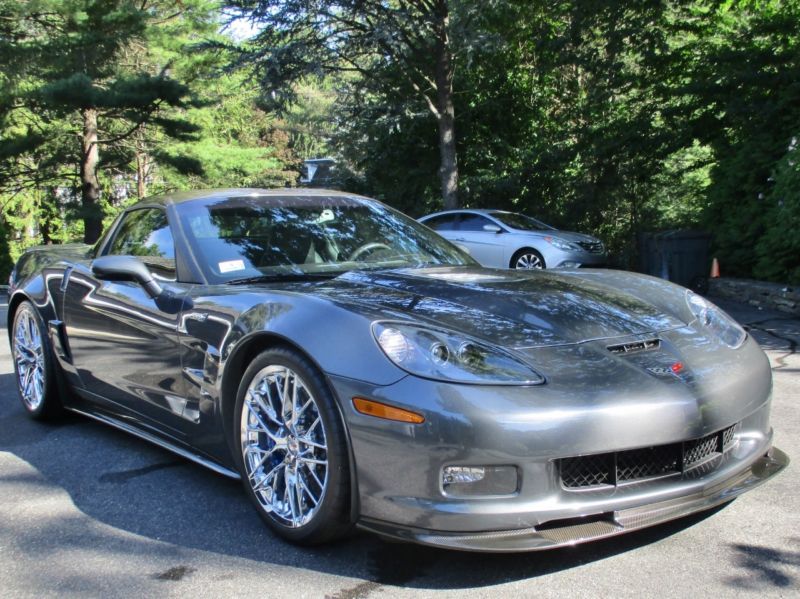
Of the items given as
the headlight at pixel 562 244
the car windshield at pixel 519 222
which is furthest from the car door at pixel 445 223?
the headlight at pixel 562 244

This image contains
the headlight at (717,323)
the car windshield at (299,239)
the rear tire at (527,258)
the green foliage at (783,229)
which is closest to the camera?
the headlight at (717,323)

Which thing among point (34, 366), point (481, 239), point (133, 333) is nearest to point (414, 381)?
point (133, 333)

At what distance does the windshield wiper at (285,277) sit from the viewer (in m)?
3.52

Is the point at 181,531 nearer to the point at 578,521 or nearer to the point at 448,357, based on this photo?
the point at 448,357

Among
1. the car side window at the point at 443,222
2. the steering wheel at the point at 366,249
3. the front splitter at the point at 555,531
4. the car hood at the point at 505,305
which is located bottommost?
the front splitter at the point at 555,531

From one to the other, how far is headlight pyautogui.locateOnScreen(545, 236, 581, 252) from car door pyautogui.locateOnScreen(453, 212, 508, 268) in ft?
2.93

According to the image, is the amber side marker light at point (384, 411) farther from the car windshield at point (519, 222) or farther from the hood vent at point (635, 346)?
the car windshield at point (519, 222)

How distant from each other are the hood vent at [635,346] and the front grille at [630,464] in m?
0.38

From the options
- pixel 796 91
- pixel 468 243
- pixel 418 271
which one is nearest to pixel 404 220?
pixel 418 271

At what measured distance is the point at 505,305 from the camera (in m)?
3.11

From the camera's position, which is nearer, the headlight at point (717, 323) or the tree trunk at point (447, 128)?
the headlight at point (717, 323)

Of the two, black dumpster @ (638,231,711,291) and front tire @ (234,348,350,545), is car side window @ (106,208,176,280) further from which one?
black dumpster @ (638,231,711,291)

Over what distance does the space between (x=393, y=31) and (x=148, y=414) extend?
13.9 meters

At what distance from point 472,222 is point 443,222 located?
2.32ft
